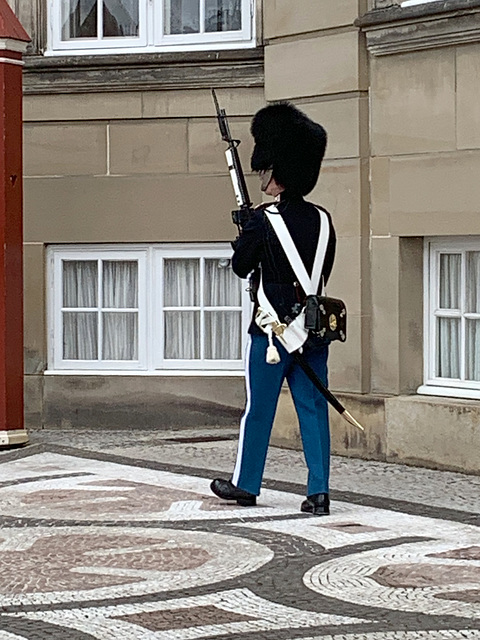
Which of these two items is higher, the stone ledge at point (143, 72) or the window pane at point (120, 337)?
the stone ledge at point (143, 72)

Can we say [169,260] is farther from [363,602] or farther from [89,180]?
[363,602]

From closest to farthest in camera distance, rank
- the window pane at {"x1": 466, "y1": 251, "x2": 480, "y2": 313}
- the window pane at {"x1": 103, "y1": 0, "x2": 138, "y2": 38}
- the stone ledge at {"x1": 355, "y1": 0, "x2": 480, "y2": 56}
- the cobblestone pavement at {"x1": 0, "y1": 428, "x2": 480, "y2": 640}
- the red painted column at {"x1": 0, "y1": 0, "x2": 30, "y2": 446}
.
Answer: the cobblestone pavement at {"x1": 0, "y1": 428, "x2": 480, "y2": 640} → the stone ledge at {"x1": 355, "y1": 0, "x2": 480, "y2": 56} → the window pane at {"x1": 466, "y1": 251, "x2": 480, "y2": 313} → the red painted column at {"x1": 0, "y1": 0, "x2": 30, "y2": 446} → the window pane at {"x1": 103, "y1": 0, "x2": 138, "y2": 38}

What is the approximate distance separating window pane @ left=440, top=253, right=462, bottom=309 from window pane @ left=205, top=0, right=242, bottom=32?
2751 mm

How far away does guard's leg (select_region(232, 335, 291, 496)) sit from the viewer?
7703 mm

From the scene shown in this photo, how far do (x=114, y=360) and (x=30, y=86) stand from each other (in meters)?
2.07

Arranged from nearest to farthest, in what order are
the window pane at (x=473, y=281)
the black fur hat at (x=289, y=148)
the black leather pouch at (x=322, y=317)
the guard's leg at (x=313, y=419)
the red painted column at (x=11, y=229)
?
the black leather pouch at (x=322, y=317) → the guard's leg at (x=313, y=419) → the black fur hat at (x=289, y=148) → the window pane at (x=473, y=281) → the red painted column at (x=11, y=229)

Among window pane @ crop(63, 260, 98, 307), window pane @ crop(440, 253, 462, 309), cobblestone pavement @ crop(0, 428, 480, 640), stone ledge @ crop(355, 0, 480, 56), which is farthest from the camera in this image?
window pane @ crop(63, 260, 98, 307)

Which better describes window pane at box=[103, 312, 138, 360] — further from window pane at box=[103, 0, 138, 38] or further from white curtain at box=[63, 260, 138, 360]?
window pane at box=[103, 0, 138, 38]

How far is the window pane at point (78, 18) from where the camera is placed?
37.9ft

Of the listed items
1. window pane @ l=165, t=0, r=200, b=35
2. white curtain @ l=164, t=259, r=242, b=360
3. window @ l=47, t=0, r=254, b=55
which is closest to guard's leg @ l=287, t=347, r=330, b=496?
white curtain @ l=164, t=259, r=242, b=360

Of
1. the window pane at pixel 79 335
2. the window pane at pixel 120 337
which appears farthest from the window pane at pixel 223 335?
the window pane at pixel 79 335

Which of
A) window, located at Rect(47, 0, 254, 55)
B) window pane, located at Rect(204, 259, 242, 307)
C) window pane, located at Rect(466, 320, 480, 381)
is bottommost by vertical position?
window pane, located at Rect(466, 320, 480, 381)

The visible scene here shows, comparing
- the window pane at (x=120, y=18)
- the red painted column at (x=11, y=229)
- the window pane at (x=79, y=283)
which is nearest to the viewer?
the red painted column at (x=11, y=229)

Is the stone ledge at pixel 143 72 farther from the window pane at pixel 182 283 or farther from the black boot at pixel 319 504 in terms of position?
the black boot at pixel 319 504
